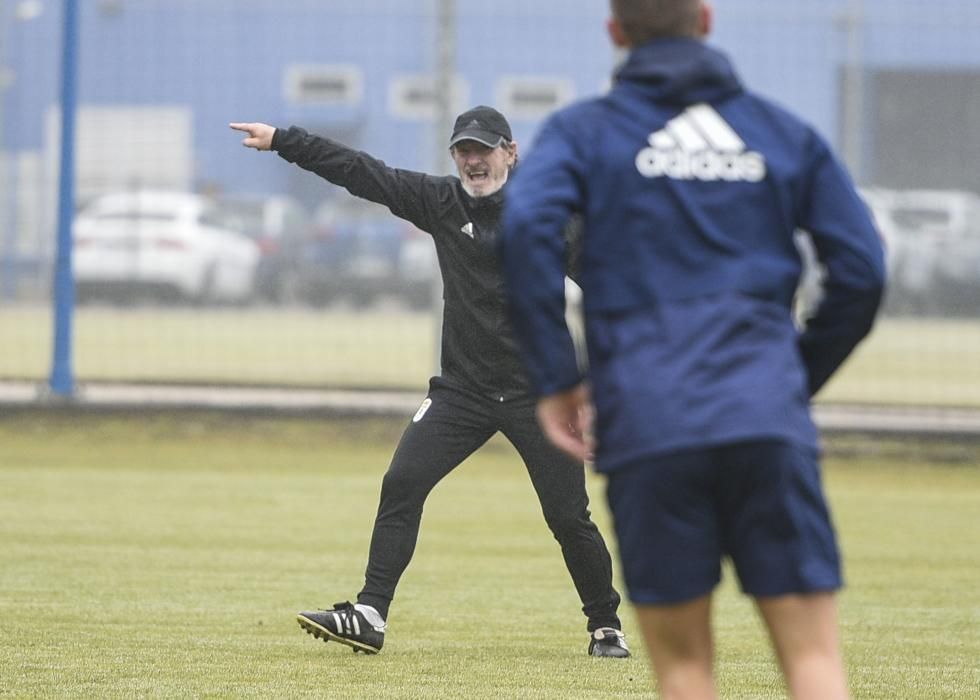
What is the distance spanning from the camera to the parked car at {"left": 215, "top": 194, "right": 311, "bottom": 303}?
52.9 ft

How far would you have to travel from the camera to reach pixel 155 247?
51.4 feet

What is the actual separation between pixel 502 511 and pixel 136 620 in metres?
4.64

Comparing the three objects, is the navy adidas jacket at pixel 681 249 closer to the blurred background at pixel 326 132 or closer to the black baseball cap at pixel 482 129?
the black baseball cap at pixel 482 129

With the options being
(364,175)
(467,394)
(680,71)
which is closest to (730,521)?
(680,71)

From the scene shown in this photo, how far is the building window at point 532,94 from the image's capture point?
605 inches

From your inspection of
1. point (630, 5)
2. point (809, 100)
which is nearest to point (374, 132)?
point (809, 100)

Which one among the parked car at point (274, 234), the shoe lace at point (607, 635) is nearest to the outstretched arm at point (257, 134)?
the shoe lace at point (607, 635)

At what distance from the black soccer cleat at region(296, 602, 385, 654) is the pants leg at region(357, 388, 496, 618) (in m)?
0.08

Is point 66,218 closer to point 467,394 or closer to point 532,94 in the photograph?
point 532,94

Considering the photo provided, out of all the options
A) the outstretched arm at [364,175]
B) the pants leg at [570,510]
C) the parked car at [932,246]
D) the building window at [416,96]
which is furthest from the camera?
the parked car at [932,246]

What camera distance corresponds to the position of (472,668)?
250 inches

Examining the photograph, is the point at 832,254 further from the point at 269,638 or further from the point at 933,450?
the point at 933,450

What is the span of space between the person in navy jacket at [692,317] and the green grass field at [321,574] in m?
2.43

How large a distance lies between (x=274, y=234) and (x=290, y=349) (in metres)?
1.08
